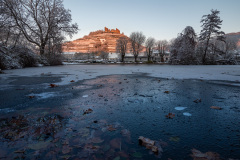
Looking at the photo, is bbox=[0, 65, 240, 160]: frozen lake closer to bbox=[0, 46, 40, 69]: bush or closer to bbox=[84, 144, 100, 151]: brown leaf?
bbox=[84, 144, 100, 151]: brown leaf

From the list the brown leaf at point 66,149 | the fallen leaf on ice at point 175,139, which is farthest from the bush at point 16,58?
the fallen leaf on ice at point 175,139

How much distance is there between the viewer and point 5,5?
17297 millimetres

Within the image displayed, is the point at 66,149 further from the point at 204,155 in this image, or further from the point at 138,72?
the point at 138,72

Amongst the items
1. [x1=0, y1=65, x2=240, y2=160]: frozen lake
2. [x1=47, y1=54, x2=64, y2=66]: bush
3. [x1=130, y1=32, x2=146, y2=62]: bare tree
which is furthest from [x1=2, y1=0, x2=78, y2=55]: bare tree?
[x1=130, y1=32, x2=146, y2=62]: bare tree

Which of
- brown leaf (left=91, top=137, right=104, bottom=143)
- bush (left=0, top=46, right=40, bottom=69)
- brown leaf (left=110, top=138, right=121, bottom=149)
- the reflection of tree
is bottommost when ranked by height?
brown leaf (left=110, top=138, right=121, bottom=149)

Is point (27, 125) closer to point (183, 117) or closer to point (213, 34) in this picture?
point (183, 117)

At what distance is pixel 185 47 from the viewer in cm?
2953

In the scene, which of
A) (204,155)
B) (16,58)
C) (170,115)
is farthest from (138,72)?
(16,58)

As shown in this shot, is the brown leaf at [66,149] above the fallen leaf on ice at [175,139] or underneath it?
above

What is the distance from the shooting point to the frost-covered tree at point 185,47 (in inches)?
1163

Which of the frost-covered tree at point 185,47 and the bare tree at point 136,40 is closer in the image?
the frost-covered tree at point 185,47

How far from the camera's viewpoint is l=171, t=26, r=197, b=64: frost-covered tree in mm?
29531

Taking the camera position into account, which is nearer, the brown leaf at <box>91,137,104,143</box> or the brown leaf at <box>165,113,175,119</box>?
the brown leaf at <box>91,137,104,143</box>

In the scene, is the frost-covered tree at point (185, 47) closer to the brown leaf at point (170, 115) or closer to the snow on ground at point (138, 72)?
the snow on ground at point (138, 72)
